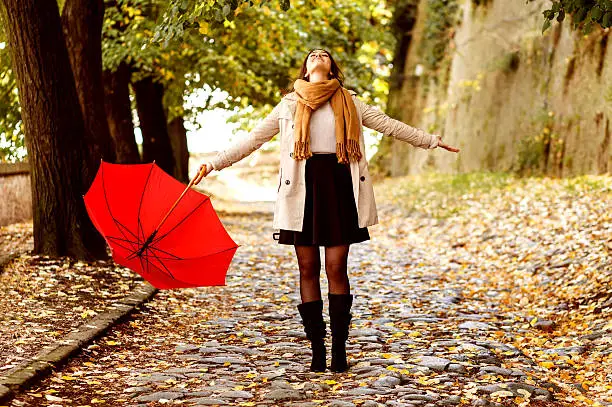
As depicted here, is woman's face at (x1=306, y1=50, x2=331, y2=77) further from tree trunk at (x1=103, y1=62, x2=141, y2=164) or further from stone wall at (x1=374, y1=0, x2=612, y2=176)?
tree trunk at (x1=103, y1=62, x2=141, y2=164)

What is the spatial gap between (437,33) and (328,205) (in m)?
22.8

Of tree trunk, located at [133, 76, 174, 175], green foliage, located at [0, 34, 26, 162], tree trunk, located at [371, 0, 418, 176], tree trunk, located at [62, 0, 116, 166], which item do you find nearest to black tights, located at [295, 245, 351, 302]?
tree trunk, located at [62, 0, 116, 166]

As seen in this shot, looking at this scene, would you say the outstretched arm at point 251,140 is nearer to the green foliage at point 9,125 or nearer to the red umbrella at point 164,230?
the red umbrella at point 164,230

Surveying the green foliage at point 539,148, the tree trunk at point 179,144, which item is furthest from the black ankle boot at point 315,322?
the tree trunk at point 179,144

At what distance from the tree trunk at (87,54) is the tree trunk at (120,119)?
17.5 ft

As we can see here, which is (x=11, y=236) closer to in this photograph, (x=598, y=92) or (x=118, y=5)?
(x=118, y=5)

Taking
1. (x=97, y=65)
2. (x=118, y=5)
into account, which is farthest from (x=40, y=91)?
(x=118, y=5)

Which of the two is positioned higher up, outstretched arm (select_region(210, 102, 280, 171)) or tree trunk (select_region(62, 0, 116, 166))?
tree trunk (select_region(62, 0, 116, 166))

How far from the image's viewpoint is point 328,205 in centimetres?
604

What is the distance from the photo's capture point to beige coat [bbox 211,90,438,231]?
19.8 ft

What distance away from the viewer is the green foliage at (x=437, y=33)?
89.0ft

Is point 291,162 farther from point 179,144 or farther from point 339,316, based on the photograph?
point 179,144

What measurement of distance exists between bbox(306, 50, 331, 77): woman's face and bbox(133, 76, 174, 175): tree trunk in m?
15.6

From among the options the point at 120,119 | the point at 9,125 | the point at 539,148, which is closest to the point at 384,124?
the point at 9,125
